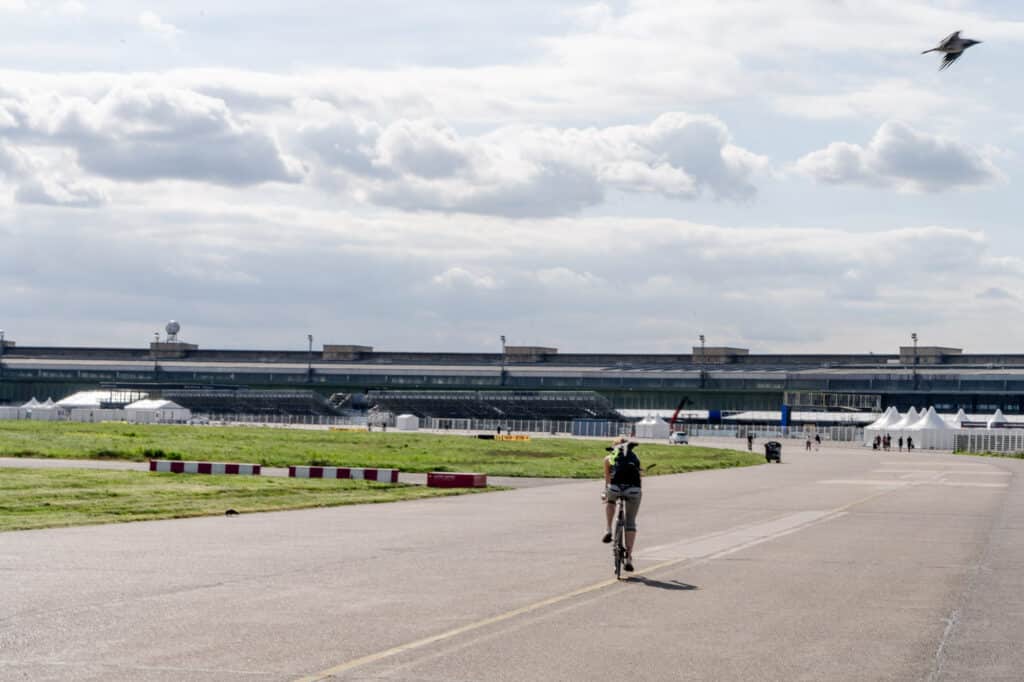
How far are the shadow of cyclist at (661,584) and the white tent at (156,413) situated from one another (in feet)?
431

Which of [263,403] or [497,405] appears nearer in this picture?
[497,405]

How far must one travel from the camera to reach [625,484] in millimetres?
19266

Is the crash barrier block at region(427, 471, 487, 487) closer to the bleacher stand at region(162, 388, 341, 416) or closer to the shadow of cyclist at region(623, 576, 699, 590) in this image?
the shadow of cyclist at region(623, 576, 699, 590)

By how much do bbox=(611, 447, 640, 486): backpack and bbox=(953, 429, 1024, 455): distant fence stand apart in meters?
101

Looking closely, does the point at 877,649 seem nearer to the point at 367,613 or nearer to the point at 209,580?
the point at 367,613

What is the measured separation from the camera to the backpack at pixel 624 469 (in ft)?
63.4

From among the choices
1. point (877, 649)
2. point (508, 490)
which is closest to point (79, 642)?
point (877, 649)

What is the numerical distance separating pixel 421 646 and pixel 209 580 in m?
5.76

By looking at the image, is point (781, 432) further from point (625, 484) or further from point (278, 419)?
point (625, 484)

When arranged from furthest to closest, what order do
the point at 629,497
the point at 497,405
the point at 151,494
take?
the point at 497,405
the point at 151,494
the point at 629,497

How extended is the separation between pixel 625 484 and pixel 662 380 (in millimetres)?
160736

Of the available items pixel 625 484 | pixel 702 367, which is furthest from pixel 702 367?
pixel 625 484

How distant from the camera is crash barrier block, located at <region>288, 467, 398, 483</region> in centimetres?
4531

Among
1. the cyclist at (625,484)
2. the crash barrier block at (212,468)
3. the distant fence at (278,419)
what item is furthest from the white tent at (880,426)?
the cyclist at (625,484)
